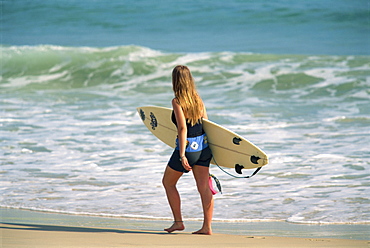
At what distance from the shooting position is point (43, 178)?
5.69 m

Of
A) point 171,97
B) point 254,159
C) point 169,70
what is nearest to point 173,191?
point 254,159

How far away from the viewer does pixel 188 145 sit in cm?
366

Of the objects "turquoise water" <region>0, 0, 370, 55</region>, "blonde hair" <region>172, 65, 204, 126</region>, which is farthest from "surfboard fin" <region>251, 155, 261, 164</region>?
"turquoise water" <region>0, 0, 370, 55</region>

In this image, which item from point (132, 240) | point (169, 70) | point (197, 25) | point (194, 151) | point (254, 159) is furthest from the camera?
point (197, 25)

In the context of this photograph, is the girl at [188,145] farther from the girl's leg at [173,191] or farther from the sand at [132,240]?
the sand at [132,240]

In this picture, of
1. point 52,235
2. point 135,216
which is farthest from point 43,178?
point 52,235

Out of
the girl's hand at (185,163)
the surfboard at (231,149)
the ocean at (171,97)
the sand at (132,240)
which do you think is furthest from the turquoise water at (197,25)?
the sand at (132,240)

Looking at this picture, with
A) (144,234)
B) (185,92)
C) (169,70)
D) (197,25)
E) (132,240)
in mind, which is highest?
(185,92)

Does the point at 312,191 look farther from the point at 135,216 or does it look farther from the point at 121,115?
the point at 121,115

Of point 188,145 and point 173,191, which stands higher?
point 188,145

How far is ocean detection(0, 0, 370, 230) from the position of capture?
4902 millimetres

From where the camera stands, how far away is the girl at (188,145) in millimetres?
3566

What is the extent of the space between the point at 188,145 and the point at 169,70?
14061 mm

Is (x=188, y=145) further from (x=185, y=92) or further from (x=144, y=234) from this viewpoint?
(x=144, y=234)
